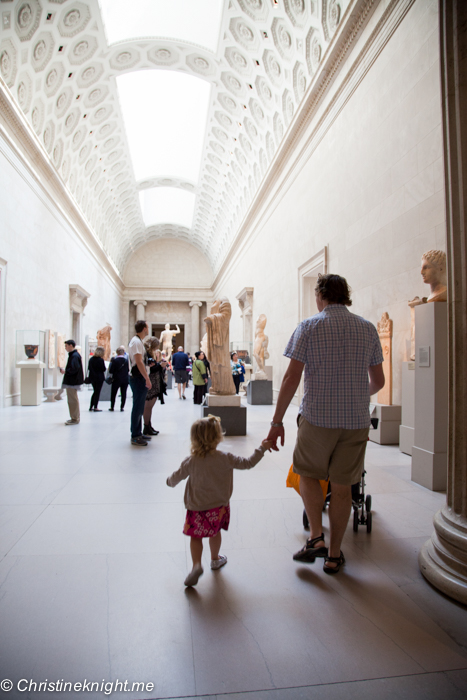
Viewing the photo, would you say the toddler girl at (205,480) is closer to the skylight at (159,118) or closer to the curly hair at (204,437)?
the curly hair at (204,437)

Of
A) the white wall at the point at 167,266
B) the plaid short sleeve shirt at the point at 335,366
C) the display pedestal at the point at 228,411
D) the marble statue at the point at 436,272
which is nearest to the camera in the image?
the plaid short sleeve shirt at the point at 335,366

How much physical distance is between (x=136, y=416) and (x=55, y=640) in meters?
4.87

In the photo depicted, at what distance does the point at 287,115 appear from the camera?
1343cm

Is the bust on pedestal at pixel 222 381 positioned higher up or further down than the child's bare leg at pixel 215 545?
higher up

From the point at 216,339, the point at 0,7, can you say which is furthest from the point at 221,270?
the point at 216,339

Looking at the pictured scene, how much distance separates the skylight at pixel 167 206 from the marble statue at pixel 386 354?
1037 inches

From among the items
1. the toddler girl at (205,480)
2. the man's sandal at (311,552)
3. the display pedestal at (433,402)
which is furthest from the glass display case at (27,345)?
the man's sandal at (311,552)

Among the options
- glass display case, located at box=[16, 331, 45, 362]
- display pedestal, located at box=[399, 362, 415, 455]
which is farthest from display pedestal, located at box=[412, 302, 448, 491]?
glass display case, located at box=[16, 331, 45, 362]

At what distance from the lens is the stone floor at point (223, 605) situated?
1.82 metres

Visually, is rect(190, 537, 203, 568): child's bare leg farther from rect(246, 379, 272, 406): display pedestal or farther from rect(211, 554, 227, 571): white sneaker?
rect(246, 379, 272, 406): display pedestal

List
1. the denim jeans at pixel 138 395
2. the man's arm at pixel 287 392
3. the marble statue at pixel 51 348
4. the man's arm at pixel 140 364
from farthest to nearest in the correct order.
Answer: the marble statue at pixel 51 348, the denim jeans at pixel 138 395, the man's arm at pixel 140 364, the man's arm at pixel 287 392

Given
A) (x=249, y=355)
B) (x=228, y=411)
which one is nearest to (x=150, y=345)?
(x=228, y=411)

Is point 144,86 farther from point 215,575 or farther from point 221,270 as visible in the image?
point 215,575

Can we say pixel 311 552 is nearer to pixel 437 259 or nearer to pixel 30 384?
pixel 437 259
